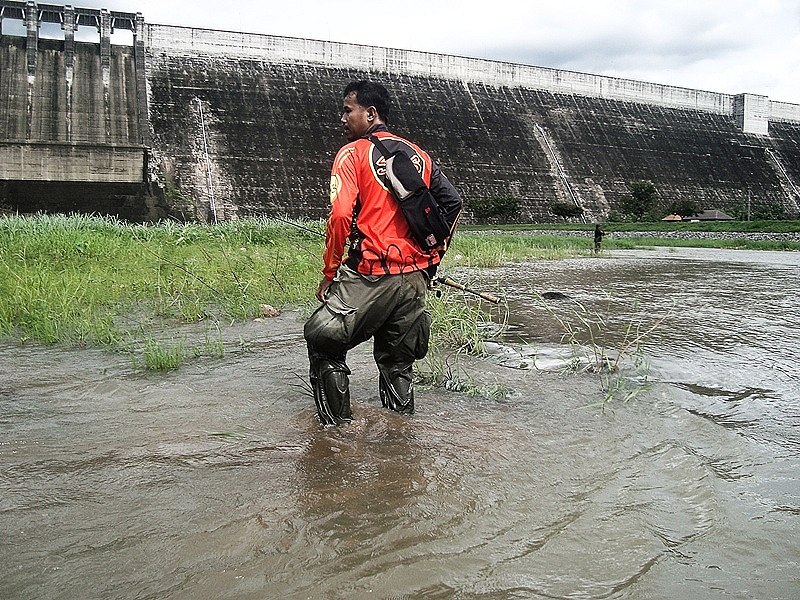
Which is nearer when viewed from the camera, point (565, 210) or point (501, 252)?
point (501, 252)

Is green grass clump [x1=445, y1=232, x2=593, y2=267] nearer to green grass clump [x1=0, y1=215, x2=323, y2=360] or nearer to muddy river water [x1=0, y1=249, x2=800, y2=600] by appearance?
green grass clump [x1=0, y1=215, x2=323, y2=360]

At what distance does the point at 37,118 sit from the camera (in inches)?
984

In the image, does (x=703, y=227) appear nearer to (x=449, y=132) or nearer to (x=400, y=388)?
(x=449, y=132)

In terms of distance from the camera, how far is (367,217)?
122 inches

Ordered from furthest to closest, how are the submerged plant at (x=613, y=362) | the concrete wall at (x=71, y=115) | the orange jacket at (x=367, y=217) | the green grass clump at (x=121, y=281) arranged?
1. the concrete wall at (x=71, y=115)
2. the green grass clump at (x=121, y=281)
3. the submerged plant at (x=613, y=362)
4. the orange jacket at (x=367, y=217)

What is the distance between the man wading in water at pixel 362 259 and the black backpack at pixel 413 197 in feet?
0.10

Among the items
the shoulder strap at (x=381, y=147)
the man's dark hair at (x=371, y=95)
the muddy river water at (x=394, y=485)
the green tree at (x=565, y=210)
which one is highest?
the green tree at (x=565, y=210)

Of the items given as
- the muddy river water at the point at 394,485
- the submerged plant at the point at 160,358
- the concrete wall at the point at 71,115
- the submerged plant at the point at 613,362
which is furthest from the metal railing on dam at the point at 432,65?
the muddy river water at the point at 394,485

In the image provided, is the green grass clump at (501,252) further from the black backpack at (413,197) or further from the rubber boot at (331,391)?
the rubber boot at (331,391)

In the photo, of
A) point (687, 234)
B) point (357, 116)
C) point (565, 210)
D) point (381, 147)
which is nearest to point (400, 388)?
point (381, 147)

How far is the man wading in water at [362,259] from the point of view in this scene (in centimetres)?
305

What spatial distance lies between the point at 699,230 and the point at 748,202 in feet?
48.7

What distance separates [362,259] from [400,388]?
0.64 m

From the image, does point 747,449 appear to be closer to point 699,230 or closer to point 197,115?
point 699,230
